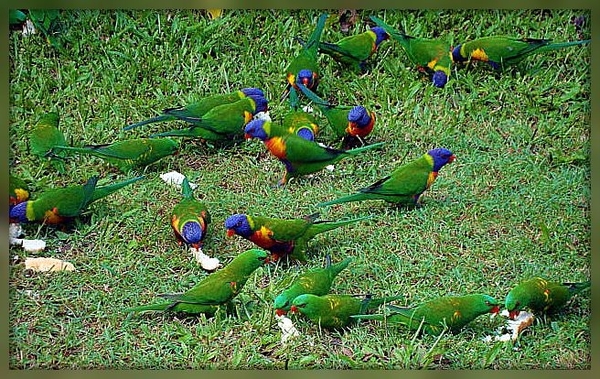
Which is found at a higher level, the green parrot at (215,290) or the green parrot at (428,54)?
the green parrot at (428,54)

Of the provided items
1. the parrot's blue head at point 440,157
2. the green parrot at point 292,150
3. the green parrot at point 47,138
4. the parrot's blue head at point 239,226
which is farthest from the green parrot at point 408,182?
the green parrot at point 47,138

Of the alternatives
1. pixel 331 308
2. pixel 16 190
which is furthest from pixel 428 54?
pixel 16 190

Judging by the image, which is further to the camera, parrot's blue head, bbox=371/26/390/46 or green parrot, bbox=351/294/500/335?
parrot's blue head, bbox=371/26/390/46

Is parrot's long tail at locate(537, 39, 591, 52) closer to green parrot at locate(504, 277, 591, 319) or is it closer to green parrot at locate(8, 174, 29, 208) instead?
green parrot at locate(504, 277, 591, 319)

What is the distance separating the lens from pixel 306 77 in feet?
7.10

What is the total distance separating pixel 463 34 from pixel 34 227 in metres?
1.24

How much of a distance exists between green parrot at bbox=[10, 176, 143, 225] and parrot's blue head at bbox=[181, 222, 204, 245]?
25cm

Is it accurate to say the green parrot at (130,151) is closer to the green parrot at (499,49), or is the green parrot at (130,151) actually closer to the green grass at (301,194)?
the green grass at (301,194)

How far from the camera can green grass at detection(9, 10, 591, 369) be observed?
6.50 ft

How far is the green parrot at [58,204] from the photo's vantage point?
204cm

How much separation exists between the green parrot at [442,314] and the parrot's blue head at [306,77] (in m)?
0.64

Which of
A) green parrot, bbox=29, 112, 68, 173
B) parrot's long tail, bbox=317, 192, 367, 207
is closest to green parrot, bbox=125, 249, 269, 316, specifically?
parrot's long tail, bbox=317, 192, 367, 207

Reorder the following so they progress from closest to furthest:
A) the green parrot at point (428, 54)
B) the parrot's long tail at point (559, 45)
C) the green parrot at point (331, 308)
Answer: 1. the green parrot at point (331, 308)
2. the parrot's long tail at point (559, 45)
3. the green parrot at point (428, 54)

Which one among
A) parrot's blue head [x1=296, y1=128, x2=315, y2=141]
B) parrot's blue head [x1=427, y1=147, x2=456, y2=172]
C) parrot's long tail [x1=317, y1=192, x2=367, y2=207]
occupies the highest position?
parrot's blue head [x1=296, y1=128, x2=315, y2=141]
